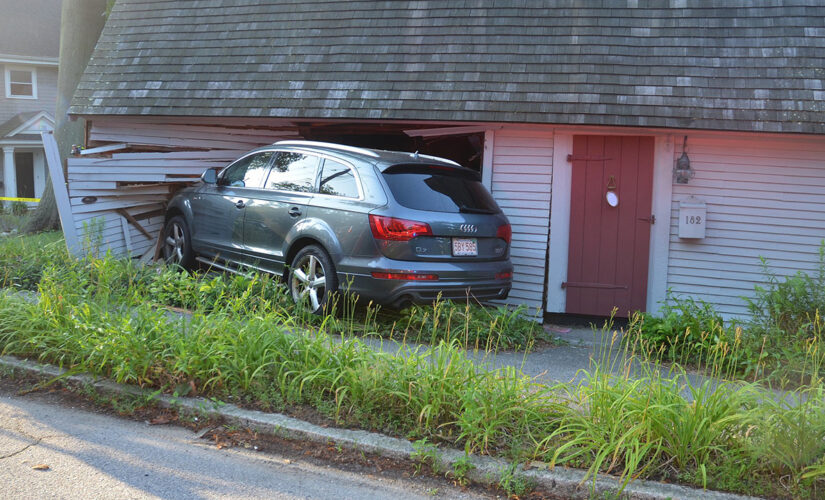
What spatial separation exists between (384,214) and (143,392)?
292cm

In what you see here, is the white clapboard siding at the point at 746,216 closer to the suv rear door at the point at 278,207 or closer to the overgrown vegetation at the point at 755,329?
the overgrown vegetation at the point at 755,329

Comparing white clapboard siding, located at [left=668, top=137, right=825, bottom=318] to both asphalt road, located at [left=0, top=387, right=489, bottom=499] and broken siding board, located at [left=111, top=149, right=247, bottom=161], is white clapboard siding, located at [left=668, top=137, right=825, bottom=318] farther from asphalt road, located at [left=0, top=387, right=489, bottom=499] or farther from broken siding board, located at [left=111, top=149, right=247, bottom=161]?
broken siding board, located at [left=111, top=149, right=247, bottom=161]

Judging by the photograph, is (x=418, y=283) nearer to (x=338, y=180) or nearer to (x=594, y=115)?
(x=338, y=180)

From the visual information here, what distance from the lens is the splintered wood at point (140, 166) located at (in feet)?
35.7

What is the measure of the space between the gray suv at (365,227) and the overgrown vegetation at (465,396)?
4.81ft

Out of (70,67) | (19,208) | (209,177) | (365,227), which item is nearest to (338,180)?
(365,227)

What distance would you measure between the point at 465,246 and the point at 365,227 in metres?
1.05

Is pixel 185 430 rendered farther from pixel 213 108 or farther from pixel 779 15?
pixel 779 15

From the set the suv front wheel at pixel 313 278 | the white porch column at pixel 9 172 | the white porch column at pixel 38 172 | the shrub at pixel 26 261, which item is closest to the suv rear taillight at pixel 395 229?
the suv front wheel at pixel 313 278

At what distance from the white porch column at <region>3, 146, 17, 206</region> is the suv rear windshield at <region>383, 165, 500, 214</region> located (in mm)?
24248

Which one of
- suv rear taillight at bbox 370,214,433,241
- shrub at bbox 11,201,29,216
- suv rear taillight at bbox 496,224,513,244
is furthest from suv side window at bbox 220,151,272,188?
shrub at bbox 11,201,29,216

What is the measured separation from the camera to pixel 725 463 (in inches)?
163

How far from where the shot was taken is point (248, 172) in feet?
30.4

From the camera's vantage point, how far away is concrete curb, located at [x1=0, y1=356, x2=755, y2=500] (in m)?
4.01
